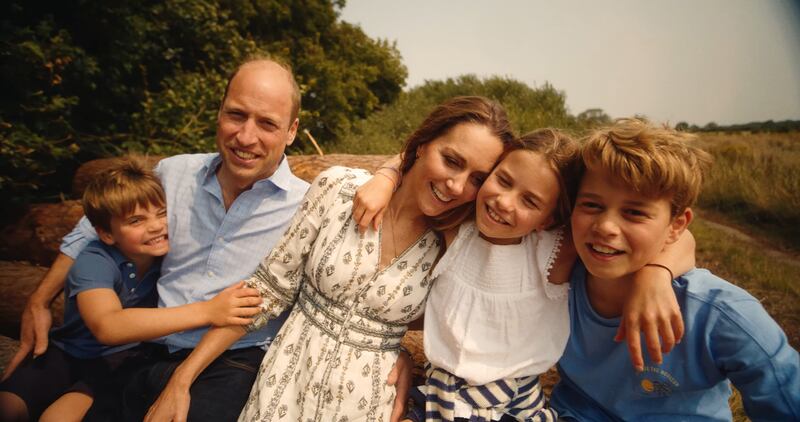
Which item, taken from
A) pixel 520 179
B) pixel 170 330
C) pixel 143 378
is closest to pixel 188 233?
pixel 170 330

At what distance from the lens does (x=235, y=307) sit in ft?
6.31

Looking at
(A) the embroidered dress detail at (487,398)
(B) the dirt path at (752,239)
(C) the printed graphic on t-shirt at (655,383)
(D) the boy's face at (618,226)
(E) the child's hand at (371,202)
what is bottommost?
(A) the embroidered dress detail at (487,398)

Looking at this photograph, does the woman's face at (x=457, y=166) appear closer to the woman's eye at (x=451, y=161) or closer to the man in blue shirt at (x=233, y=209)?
the woman's eye at (x=451, y=161)

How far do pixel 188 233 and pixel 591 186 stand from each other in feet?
6.51

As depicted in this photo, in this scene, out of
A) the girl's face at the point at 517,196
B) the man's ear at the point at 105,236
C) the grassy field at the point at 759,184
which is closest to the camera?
the girl's face at the point at 517,196

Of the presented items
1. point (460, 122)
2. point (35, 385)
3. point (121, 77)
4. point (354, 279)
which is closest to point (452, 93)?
point (121, 77)

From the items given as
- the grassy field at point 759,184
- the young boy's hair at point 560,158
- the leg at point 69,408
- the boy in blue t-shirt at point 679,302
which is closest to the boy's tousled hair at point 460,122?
the young boy's hair at point 560,158

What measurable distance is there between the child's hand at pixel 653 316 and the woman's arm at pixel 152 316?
1518 millimetres

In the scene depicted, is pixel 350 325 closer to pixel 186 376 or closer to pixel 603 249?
pixel 186 376

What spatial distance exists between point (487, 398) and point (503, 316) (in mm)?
335

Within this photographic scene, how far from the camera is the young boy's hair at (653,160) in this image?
1.46m

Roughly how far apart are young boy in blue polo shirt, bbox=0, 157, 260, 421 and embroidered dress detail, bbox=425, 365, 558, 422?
2.90 ft

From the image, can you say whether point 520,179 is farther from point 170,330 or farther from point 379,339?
point 170,330

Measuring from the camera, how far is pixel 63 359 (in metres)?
2.30
